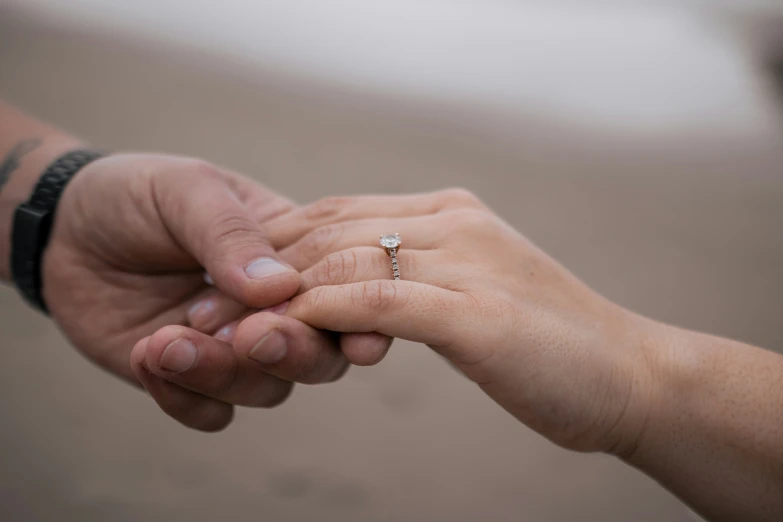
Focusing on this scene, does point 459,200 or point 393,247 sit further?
point 459,200

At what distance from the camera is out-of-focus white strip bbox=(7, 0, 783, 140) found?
3.14m

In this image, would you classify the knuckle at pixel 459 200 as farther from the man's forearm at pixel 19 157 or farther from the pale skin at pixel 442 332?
the man's forearm at pixel 19 157

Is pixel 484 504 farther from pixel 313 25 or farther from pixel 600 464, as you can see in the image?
pixel 313 25

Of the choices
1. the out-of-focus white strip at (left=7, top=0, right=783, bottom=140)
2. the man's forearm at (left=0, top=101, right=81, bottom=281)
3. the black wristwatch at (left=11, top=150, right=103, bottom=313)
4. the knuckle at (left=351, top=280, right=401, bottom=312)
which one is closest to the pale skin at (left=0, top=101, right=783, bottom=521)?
the knuckle at (left=351, top=280, right=401, bottom=312)

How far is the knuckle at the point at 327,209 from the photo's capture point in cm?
129

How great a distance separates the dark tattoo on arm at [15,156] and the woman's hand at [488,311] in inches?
29.3

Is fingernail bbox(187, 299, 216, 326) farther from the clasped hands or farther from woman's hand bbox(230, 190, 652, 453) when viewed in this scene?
woman's hand bbox(230, 190, 652, 453)

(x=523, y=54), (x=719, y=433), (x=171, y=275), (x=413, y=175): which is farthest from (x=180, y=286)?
(x=523, y=54)

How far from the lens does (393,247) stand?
1121 mm

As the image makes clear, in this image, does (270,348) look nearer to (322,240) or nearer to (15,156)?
(322,240)

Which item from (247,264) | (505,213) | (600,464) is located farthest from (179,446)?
(505,213)

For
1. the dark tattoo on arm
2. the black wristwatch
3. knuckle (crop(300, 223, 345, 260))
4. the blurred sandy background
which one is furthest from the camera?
the blurred sandy background

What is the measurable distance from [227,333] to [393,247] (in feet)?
1.12

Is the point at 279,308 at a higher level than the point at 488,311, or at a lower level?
lower
